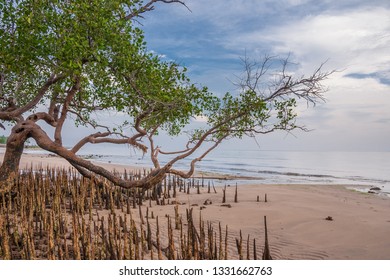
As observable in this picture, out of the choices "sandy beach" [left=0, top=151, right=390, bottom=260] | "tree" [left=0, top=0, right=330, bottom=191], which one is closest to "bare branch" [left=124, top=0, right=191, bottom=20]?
"tree" [left=0, top=0, right=330, bottom=191]

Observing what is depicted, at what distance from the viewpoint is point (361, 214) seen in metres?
10.7

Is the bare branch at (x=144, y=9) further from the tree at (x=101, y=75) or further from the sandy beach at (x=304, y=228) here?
the sandy beach at (x=304, y=228)

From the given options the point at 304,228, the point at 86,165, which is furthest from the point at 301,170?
the point at 86,165

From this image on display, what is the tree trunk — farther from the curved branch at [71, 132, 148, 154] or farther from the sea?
the sea

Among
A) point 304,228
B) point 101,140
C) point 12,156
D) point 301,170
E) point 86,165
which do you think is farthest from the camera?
point 301,170

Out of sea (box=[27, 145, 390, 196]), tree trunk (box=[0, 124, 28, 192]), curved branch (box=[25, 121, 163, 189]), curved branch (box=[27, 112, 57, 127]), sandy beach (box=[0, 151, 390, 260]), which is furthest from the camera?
sea (box=[27, 145, 390, 196])

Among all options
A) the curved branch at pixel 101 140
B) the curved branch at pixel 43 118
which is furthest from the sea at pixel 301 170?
the curved branch at pixel 43 118

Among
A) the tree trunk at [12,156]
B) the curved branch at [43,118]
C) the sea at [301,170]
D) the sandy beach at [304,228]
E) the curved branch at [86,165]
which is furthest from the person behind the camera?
the sea at [301,170]

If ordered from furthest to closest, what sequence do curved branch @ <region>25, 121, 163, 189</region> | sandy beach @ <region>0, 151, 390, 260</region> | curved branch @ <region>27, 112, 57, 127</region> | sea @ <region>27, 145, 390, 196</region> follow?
sea @ <region>27, 145, 390, 196</region>
curved branch @ <region>27, 112, 57, 127</region>
curved branch @ <region>25, 121, 163, 189</region>
sandy beach @ <region>0, 151, 390, 260</region>

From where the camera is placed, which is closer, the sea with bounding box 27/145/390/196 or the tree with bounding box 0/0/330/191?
the tree with bounding box 0/0/330/191

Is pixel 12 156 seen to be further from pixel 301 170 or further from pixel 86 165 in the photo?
pixel 301 170

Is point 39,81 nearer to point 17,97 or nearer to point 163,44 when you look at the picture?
point 17,97
